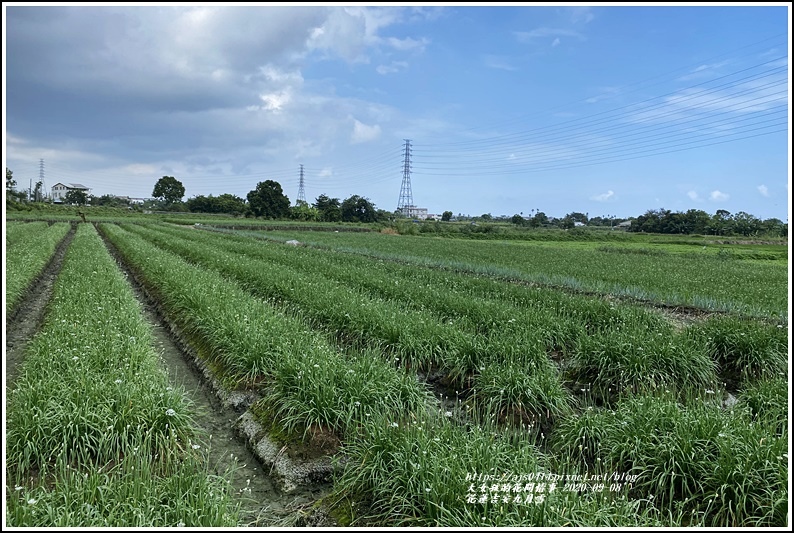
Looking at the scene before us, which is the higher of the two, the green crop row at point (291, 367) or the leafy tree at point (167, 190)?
the leafy tree at point (167, 190)

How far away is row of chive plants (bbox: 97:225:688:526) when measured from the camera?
2.88 meters

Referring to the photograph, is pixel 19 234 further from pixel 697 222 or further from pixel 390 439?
pixel 697 222

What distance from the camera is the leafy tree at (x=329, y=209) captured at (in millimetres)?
80625

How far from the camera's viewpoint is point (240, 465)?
13.7 feet

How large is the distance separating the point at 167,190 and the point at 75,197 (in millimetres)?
37795

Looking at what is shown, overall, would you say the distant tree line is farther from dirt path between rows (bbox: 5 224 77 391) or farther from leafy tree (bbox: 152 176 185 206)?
leafy tree (bbox: 152 176 185 206)

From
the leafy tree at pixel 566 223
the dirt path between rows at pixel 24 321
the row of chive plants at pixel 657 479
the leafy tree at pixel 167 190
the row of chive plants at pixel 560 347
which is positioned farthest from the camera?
the leafy tree at pixel 167 190

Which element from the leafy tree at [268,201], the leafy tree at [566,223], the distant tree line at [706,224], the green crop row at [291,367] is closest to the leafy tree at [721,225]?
the distant tree line at [706,224]

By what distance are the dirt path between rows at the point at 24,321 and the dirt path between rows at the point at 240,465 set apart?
204 centimetres

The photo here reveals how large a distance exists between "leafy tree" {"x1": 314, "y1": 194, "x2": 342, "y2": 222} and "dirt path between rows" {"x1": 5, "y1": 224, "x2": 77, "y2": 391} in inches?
2630

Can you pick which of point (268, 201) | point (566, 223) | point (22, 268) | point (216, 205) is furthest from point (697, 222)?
point (216, 205)

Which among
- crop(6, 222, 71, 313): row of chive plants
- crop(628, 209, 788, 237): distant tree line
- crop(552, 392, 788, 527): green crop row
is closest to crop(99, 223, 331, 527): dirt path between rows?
crop(552, 392, 788, 527): green crop row

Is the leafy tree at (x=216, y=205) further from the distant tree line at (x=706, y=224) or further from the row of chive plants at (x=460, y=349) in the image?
the row of chive plants at (x=460, y=349)

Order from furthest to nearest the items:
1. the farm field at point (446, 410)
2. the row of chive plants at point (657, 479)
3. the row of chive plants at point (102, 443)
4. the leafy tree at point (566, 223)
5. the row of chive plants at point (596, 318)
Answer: the leafy tree at point (566, 223) < the row of chive plants at point (596, 318) < the row of chive plants at point (657, 479) < the farm field at point (446, 410) < the row of chive plants at point (102, 443)
